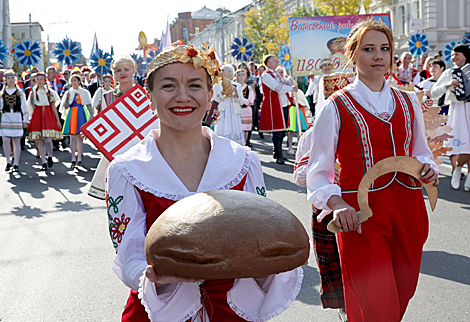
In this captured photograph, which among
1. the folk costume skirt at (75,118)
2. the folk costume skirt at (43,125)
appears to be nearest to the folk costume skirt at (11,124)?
the folk costume skirt at (43,125)

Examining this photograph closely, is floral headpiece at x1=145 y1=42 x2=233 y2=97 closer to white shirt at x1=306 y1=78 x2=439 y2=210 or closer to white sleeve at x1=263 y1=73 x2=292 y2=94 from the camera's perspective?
white shirt at x1=306 y1=78 x2=439 y2=210

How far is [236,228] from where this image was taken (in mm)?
1317

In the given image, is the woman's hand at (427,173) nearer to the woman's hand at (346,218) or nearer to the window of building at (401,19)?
the woman's hand at (346,218)

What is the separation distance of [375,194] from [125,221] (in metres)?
1.35

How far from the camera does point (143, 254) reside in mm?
1798

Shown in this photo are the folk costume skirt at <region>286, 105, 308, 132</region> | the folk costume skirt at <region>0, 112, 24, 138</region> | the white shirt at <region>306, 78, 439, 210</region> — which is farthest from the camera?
the folk costume skirt at <region>286, 105, 308, 132</region>

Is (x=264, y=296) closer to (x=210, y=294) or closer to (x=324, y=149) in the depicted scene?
(x=210, y=294)

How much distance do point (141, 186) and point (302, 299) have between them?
2.58m

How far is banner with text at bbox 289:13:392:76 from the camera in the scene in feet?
Result: 35.0

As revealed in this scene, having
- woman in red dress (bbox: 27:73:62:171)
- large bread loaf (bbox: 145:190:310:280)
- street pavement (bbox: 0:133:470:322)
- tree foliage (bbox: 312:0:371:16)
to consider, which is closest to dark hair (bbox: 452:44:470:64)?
street pavement (bbox: 0:133:470:322)

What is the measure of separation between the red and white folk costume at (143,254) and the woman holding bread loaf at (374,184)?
31.1 inches

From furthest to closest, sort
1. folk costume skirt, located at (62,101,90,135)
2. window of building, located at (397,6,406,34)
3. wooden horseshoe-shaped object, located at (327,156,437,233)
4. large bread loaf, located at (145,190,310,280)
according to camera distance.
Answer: window of building, located at (397,6,406,34), folk costume skirt, located at (62,101,90,135), wooden horseshoe-shaped object, located at (327,156,437,233), large bread loaf, located at (145,190,310,280)

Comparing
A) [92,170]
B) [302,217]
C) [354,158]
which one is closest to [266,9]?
[92,170]

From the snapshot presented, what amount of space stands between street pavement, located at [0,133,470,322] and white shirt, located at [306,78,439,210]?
411 millimetres
